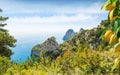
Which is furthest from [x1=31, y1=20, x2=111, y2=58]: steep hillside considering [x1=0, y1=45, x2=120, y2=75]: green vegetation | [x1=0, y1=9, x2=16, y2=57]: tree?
[x1=0, y1=45, x2=120, y2=75]: green vegetation

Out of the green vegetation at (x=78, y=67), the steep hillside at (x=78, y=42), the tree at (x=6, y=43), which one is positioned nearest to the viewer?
the green vegetation at (x=78, y=67)

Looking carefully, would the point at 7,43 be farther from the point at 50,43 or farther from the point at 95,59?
the point at 50,43

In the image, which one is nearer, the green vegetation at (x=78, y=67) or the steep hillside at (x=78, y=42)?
the green vegetation at (x=78, y=67)

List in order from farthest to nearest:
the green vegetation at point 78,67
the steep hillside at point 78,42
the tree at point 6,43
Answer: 1. the steep hillside at point 78,42
2. the tree at point 6,43
3. the green vegetation at point 78,67

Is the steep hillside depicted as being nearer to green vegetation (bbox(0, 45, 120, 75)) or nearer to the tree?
the tree

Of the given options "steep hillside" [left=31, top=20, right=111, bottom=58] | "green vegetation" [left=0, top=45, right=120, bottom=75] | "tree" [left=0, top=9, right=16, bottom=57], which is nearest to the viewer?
"green vegetation" [left=0, top=45, right=120, bottom=75]

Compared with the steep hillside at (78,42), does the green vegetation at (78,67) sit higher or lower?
higher

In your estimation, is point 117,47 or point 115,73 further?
point 115,73

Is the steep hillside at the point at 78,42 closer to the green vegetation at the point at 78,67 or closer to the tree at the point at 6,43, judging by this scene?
the tree at the point at 6,43

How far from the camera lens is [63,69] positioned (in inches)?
528

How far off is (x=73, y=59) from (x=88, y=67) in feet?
7.99

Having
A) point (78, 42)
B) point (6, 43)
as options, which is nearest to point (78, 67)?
point (6, 43)

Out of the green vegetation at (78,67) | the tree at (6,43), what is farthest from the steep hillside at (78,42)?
the green vegetation at (78,67)

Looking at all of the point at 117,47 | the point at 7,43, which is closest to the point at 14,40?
the point at 7,43
